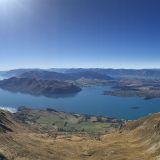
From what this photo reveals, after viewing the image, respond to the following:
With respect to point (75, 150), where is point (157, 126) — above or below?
above

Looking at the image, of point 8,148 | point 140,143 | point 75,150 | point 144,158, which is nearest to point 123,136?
point 140,143

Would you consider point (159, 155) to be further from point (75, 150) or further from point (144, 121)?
point (144, 121)

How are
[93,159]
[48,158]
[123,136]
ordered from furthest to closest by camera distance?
[123,136] < [93,159] < [48,158]

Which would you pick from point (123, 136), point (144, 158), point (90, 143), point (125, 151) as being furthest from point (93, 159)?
point (123, 136)

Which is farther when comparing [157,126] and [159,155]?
[157,126]

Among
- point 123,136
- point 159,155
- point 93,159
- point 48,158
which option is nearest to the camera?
point 159,155

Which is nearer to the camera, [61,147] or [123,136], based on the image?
[61,147]

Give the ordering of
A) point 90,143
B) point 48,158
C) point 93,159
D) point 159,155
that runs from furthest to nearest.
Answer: point 90,143, point 93,159, point 48,158, point 159,155

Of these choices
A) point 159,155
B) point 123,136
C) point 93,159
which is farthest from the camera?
point 123,136

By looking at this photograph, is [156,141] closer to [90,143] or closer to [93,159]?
[93,159]
